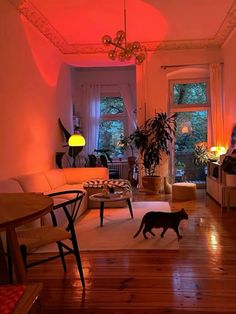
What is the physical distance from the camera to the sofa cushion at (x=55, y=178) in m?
5.45

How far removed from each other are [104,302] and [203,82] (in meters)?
6.53

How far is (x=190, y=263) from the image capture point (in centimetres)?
308

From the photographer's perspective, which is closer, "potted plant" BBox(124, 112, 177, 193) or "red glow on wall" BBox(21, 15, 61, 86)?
"red glow on wall" BBox(21, 15, 61, 86)

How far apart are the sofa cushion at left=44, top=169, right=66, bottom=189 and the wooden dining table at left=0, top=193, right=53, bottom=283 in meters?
3.21

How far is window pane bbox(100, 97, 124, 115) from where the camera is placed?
9219mm

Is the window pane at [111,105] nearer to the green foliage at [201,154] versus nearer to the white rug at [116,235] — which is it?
the green foliage at [201,154]

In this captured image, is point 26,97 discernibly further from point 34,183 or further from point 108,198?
point 108,198

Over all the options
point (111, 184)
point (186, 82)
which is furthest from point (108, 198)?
point (186, 82)

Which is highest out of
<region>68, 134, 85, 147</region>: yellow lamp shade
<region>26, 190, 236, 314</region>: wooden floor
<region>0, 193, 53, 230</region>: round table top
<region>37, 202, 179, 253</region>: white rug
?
<region>68, 134, 85, 147</region>: yellow lamp shade

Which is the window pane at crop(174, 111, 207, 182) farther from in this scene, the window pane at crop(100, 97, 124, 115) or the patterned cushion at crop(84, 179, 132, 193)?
the patterned cushion at crop(84, 179, 132, 193)

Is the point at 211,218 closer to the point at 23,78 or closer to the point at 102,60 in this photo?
the point at 23,78

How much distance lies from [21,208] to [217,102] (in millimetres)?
6212

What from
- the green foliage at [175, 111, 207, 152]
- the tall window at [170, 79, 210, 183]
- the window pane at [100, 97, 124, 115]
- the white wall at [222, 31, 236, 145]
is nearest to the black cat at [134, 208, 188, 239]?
the white wall at [222, 31, 236, 145]

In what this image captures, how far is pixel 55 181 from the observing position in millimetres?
5641
